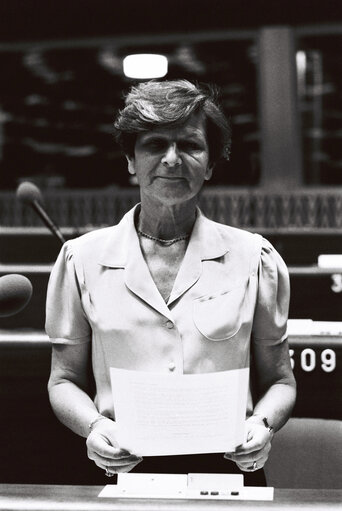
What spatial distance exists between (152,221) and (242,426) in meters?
0.51

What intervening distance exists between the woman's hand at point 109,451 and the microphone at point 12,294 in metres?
0.28

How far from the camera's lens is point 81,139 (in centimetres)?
838

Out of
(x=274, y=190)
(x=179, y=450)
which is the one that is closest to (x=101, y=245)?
(x=179, y=450)

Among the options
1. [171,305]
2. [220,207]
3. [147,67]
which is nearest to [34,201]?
[147,67]

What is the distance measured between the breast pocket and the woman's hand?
0.27 m

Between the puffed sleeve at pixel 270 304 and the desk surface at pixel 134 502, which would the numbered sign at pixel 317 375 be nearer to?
the puffed sleeve at pixel 270 304

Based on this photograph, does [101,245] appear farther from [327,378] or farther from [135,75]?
[327,378]

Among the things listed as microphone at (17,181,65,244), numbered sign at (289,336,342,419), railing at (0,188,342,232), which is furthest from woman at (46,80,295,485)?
railing at (0,188,342,232)

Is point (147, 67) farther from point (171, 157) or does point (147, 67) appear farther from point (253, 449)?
point (253, 449)

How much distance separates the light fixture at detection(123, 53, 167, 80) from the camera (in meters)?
2.04

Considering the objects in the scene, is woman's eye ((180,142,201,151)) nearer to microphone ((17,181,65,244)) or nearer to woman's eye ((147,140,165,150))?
woman's eye ((147,140,165,150))

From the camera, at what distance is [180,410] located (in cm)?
132

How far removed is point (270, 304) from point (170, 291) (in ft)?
0.68

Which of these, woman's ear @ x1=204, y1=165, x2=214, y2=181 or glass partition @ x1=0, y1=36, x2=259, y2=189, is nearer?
woman's ear @ x1=204, y1=165, x2=214, y2=181
